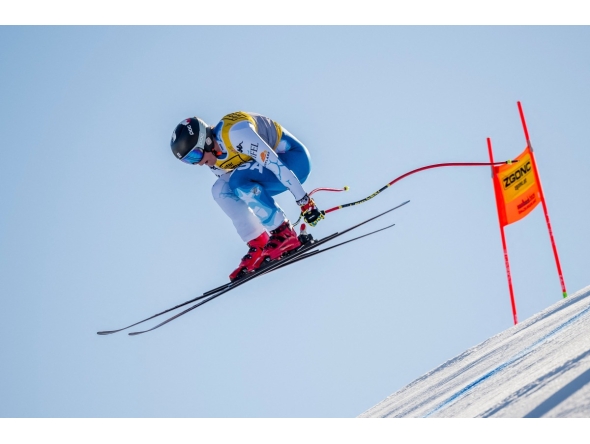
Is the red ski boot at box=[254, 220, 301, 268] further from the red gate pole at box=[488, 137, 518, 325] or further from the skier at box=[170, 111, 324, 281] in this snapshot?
the red gate pole at box=[488, 137, 518, 325]

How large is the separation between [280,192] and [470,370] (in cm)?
269

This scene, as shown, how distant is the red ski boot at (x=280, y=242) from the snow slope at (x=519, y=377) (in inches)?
70.6

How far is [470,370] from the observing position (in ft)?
21.4

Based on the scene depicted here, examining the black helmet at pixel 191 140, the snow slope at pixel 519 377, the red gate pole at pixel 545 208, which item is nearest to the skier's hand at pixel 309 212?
the black helmet at pixel 191 140

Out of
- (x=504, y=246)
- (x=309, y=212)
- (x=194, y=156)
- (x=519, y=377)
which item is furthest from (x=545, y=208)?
(x=519, y=377)

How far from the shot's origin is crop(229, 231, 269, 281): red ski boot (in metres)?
7.83

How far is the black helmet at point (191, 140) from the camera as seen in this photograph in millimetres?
7465

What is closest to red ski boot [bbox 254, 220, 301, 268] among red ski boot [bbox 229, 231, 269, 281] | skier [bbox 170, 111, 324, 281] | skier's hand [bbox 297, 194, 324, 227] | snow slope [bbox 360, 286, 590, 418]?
skier [bbox 170, 111, 324, 281]

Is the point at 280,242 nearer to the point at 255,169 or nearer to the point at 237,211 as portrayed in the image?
the point at 237,211

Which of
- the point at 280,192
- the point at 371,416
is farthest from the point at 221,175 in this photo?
the point at 371,416

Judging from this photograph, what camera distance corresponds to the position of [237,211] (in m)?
7.79

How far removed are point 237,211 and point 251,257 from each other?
51cm

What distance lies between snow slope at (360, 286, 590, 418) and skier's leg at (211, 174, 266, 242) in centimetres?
217

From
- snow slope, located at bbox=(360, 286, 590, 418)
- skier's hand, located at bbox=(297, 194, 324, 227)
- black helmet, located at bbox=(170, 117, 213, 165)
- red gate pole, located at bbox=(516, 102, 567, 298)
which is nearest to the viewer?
snow slope, located at bbox=(360, 286, 590, 418)
